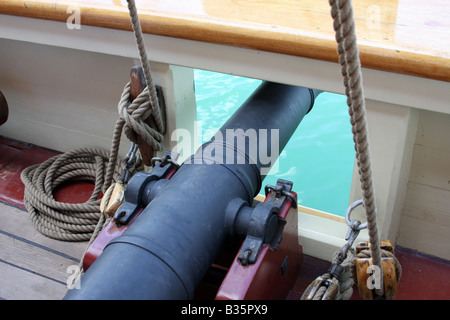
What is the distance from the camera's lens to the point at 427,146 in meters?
1.32

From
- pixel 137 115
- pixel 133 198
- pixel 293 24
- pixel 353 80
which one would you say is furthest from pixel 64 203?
pixel 353 80

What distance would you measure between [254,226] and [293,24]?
21.3 inches

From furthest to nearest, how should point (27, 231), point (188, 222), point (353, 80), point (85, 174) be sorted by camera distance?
point (85, 174) → point (27, 231) → point (188, 222) → point (353, 80)

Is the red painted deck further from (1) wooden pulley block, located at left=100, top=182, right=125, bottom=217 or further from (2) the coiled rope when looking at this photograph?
(1) wooden pulley block, located at left=100, top=182, right=125, bottom=217

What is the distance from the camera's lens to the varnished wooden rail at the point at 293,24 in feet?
3.54

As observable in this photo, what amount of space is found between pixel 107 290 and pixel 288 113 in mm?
774

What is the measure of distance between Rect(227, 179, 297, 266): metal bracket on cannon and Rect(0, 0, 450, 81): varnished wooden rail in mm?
391

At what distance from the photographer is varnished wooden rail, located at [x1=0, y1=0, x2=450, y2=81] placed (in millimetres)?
1079

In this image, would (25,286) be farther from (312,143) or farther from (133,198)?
(312,143)

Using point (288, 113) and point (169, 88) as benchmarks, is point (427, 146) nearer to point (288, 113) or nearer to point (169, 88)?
point (288, 113)

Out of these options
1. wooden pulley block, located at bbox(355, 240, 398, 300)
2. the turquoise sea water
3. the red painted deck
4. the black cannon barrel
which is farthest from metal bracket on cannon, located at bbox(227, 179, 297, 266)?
the turquoise sea water

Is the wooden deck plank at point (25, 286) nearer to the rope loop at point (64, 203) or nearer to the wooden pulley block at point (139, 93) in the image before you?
the rope loop at point (64, 203)

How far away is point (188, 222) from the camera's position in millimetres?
955

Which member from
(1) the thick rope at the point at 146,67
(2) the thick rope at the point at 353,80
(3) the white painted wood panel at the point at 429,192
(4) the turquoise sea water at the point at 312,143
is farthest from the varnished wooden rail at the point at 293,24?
(4) the turquoise sea water at the point at 312,143
